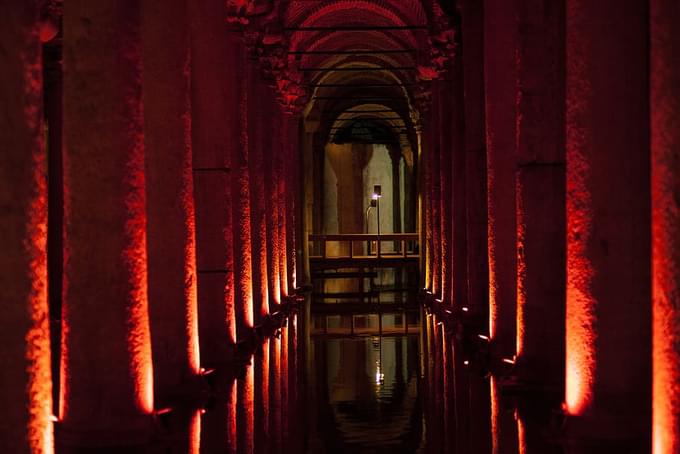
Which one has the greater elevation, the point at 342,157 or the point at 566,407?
the point at 342,157

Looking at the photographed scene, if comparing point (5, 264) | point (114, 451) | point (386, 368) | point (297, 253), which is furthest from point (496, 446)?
point (297, 253)

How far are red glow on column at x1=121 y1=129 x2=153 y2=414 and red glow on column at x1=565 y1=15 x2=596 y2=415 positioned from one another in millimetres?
2960

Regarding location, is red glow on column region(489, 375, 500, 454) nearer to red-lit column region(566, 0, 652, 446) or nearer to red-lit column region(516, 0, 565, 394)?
red-lit column region(516, 0, 565, 394)

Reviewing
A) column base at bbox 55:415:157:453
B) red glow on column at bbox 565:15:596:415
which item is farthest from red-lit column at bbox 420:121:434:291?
column base at bbox 55:415:157:453

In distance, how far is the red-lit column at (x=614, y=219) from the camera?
21.2 ft

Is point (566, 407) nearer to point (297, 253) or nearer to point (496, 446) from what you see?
point (496, 446)

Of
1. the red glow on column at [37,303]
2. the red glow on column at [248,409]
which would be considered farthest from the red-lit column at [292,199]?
the red glow on column at [37,303]

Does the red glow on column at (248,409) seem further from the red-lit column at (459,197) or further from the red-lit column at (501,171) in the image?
the red-lit column at (459,197)

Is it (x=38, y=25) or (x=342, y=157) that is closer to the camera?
(x=38, y=25)

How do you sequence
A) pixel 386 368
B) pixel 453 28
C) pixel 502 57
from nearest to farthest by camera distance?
1. pixel 502 57
2. pixel 386 368
3. pixel 453 28

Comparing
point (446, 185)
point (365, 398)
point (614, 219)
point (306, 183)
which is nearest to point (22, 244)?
point (614, 219)

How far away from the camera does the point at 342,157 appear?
43.8 meters

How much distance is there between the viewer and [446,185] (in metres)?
18.2

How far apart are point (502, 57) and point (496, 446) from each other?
5.04m
